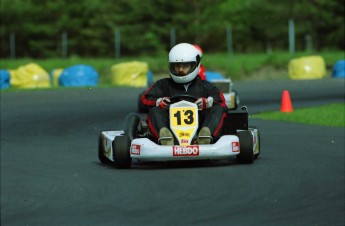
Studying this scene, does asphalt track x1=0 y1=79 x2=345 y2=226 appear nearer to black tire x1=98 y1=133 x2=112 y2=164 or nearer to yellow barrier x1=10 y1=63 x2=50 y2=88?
black tire x1=98 y1=133 x2=112 y2=164

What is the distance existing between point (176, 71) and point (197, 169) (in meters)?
0.92

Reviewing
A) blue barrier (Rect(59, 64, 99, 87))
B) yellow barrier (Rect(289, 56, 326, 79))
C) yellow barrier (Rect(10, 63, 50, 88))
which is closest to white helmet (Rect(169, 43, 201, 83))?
blue barrier (Rect(59, 64, 99, 87))

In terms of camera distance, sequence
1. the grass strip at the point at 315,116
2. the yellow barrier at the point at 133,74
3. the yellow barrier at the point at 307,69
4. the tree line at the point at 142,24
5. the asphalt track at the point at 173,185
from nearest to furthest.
A: the asphalt track at the point at 173,185 → the grass strip at the point at 315,116 → the yellow barrier at the point at 133,74 → the yellow barrier at the point at 307,69 → the tree line at the point at 142,24

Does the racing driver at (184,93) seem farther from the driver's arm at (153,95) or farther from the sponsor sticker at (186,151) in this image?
the sponsor sticker at (186,151)

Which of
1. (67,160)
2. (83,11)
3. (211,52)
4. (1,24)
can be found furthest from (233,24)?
(67,160)

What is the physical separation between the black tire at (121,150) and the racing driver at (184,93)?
316mm

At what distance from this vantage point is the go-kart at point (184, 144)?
374 inches

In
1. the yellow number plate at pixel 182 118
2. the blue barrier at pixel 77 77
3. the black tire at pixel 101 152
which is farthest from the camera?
the blue barrier at pixel 77 77

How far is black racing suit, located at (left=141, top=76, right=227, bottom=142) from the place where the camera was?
9594 millimetres

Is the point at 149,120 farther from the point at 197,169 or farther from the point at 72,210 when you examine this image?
the point at 72,210

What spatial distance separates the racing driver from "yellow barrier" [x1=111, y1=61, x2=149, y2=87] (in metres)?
19.3

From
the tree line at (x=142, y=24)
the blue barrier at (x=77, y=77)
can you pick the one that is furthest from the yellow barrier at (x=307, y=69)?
the tree line at (x=142, y=24)

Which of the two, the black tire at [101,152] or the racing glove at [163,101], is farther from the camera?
the black tire at [101,152]

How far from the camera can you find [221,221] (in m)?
6.96
